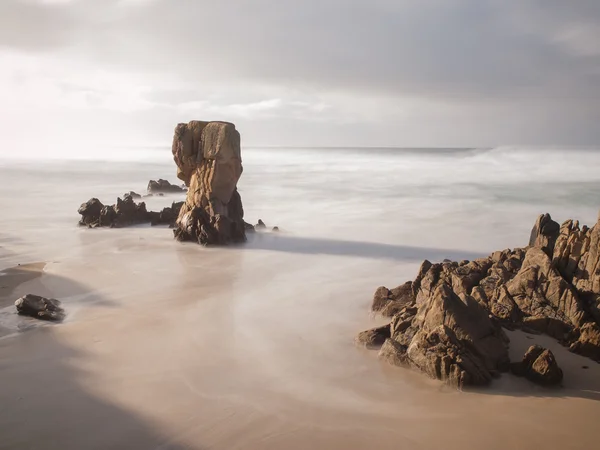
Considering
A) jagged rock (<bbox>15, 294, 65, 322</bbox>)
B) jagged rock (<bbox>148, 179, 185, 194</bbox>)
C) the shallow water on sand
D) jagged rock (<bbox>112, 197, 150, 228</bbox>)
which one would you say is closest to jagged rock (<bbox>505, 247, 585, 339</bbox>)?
the shallow water on sand

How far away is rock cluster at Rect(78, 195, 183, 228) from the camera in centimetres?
1733

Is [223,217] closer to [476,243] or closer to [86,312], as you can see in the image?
[86,312]

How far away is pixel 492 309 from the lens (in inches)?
288

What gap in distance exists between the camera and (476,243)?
14.6m

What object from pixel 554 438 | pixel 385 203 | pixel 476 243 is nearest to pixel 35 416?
pixel 554 438

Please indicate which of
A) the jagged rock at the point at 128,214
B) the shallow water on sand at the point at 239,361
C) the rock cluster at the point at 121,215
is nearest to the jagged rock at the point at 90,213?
the rock cluster at the point at 121,215

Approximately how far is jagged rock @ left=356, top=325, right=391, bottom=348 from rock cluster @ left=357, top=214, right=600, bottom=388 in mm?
16

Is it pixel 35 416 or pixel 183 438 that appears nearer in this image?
pixel 183 438

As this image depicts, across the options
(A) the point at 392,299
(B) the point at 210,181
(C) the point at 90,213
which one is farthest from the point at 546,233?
(C) the point at 90,213

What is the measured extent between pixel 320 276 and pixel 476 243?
6.29 meters

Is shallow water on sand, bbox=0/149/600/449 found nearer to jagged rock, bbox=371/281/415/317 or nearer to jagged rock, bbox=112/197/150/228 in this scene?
jagged rock, bbox=371/281/415/317

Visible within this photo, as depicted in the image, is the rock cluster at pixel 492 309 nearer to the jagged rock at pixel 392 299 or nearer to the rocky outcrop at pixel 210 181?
the jagged rock at pixel 392 299

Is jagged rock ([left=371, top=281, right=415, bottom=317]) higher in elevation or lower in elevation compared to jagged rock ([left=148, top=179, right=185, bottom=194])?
lower

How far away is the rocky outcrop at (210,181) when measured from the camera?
14648 millimetres
